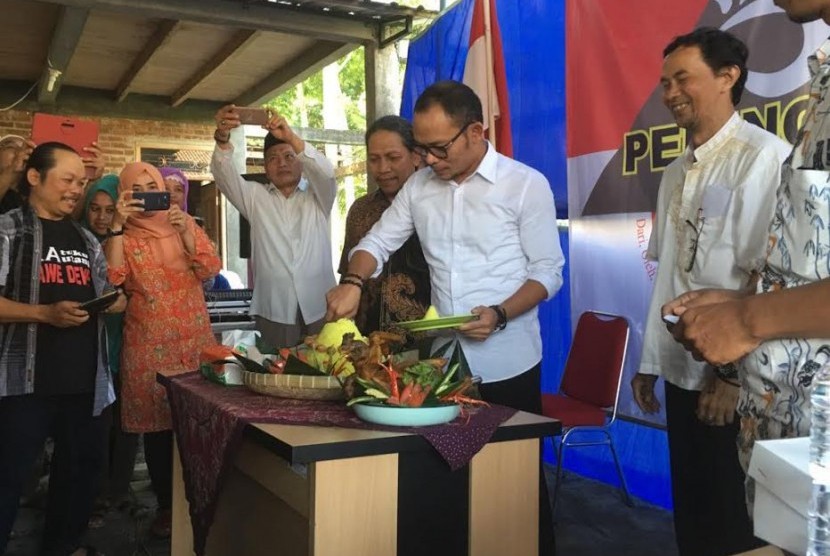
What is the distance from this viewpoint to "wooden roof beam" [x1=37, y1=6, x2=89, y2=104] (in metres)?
5.06

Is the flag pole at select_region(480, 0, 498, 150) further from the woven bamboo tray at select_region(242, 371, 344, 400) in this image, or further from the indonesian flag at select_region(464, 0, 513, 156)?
the woven bamboo tray at select_region(242, 371, 344, 400)

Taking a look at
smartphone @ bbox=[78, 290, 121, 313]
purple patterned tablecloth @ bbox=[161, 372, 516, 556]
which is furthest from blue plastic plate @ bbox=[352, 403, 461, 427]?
smartphone @ bbox=[78, 290, 121, 313]

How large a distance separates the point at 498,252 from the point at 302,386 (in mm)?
835

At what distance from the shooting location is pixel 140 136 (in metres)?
8.36

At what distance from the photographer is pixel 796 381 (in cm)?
113

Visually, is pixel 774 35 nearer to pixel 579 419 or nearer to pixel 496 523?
pixel 579 419

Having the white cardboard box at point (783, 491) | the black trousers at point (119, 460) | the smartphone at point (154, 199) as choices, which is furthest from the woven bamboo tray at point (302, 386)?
the black trousers at point (119, 460)

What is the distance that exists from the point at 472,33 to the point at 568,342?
1.83 m

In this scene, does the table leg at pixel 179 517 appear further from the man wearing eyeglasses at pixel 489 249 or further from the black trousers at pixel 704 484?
the black trousers at pixel 704 484

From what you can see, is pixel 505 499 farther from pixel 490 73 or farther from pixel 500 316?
pixel 490 73

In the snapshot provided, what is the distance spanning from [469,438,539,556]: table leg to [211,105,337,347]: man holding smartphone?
78.9 inches

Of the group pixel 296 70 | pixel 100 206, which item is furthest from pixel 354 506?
pixel 296 70

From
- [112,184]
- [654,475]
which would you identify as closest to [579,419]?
[654,475]

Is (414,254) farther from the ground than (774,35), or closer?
closer
